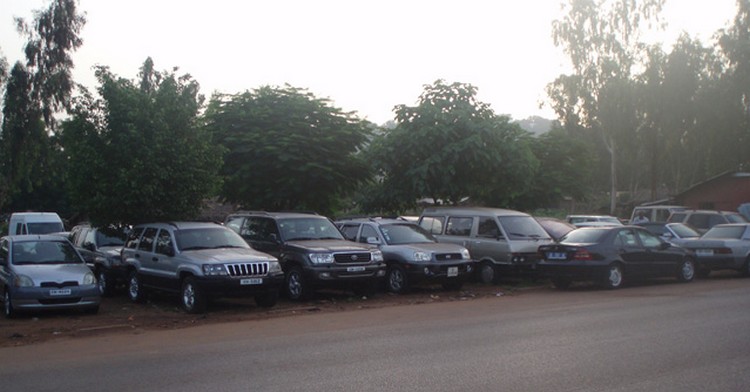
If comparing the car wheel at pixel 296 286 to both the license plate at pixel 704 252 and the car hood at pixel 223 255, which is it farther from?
the license plate at pixel 704 252

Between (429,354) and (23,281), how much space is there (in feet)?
28.6

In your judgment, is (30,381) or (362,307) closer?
(30,381)

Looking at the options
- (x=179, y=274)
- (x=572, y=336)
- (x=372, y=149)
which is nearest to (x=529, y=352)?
(x=572, y=336)

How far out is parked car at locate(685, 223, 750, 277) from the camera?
2058cm

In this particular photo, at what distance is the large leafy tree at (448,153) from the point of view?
2292 centimetres

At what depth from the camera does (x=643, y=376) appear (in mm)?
8016

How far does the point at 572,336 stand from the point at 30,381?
23.6ft

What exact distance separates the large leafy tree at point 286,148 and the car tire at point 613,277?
890 cm

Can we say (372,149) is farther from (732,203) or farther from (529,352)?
(732,203)

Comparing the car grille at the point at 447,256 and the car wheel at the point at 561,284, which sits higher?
the car grille at the point at 447,256

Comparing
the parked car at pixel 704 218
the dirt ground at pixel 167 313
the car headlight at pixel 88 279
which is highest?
the parked car at pixel 704 218

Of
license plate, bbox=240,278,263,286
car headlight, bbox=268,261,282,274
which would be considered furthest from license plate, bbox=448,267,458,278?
license plate, bbox=240,278,263,286

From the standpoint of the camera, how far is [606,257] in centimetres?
1762

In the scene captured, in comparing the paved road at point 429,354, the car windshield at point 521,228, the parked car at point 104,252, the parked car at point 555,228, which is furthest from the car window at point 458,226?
the parked car at point 104,252
